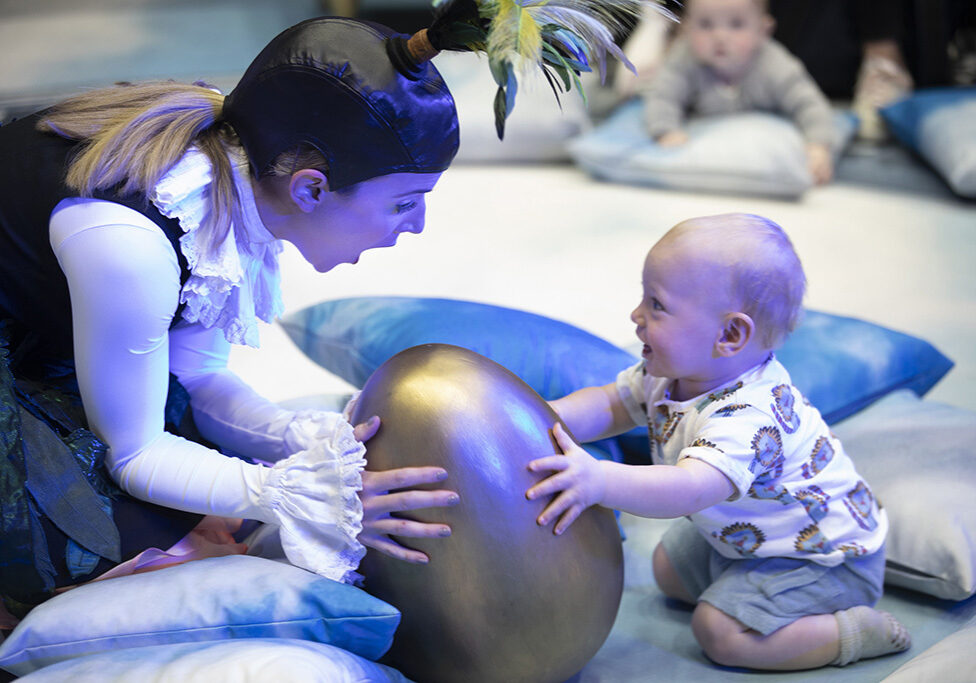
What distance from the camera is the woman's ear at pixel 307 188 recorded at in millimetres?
961

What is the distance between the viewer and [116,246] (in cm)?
90

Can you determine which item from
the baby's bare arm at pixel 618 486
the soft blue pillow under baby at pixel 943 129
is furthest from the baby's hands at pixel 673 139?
the baby's bare arm at pixel 618 486

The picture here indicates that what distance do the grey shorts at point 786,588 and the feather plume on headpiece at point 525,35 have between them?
57cm

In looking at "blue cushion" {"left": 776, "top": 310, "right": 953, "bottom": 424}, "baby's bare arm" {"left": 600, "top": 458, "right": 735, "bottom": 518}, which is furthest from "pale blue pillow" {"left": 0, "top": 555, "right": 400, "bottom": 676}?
"blue cushion" {"left": 776, "top": 310, "right": 953, "bottom": 424}

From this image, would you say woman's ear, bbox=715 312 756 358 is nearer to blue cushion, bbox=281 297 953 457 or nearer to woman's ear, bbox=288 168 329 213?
blue cushion, bbox=281 297 953 457

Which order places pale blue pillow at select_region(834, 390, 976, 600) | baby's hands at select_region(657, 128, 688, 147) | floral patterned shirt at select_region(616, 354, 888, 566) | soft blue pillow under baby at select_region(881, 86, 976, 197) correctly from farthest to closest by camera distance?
baby's hands at select_region(657, 128, 688, 147) < soft blue pillow under baby at select_region(881, 86, 976, 197) < pale blue pillow at select_region(834, 390, 976, 600) < floral patterned shirt at select_region(616, 354, 888, 566)

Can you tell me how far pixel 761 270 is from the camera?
1054 millimetres

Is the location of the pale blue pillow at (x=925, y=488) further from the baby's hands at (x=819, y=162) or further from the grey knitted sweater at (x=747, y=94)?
the grey knitted sweater at (x=747, y=94)

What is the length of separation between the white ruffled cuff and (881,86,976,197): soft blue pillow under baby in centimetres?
208

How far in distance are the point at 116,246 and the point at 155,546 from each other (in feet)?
1.04

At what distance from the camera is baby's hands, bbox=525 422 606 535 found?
0.94 metres

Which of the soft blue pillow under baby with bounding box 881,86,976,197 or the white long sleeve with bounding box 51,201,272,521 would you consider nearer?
the white long sleeve with bounding box 51,201,272,521

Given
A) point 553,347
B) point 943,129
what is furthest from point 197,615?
point 943,129

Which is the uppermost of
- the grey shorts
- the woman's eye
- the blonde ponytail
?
the blonde ponytail
